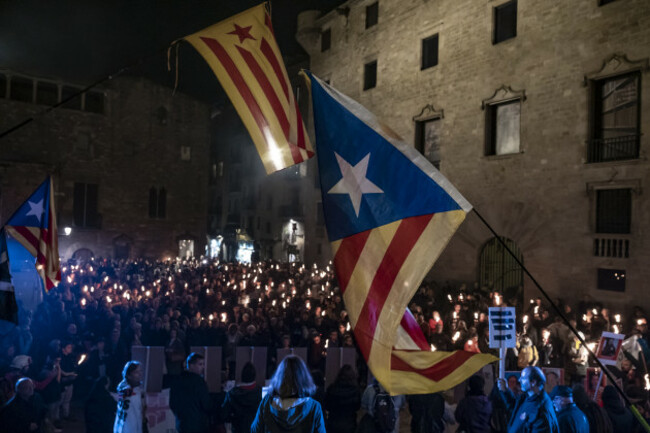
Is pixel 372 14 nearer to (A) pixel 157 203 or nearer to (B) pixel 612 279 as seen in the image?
(B) pixel 612 279

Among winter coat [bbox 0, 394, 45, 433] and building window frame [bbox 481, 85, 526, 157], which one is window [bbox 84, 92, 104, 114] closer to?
building window frame [bbox 481, 85, 526, 157]

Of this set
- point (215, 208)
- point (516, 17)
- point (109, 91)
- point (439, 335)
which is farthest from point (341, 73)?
point (215, 208)

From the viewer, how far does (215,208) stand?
55.2 m

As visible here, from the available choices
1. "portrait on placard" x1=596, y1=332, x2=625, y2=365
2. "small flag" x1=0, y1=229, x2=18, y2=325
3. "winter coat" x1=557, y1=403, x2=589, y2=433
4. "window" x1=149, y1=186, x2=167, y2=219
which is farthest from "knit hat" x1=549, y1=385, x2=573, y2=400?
"window" x1=149, y1=186, x2=167, y2=219

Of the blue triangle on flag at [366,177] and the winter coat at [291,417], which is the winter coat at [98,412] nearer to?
the winter coat at [291,417]

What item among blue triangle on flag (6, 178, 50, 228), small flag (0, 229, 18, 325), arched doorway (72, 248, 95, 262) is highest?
blue triangle on flag (6, 178, 50, 228)

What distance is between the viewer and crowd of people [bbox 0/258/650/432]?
5848 millimetres

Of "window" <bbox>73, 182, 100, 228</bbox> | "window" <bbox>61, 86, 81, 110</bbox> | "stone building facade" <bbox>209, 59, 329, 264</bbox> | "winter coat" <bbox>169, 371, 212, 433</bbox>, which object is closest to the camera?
"winter coat" <bbox>169, 371, 212, 433</bbox>

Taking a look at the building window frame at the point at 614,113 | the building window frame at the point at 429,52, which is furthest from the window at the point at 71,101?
the building window frame at the point at 614,113

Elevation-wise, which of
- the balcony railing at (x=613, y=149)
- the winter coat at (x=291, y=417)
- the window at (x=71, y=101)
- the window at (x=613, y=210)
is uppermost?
the window at (x=71, y=101)

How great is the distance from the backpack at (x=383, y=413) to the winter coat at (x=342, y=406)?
585 mm

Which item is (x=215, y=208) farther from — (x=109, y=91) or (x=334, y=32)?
(x=334, y=32)

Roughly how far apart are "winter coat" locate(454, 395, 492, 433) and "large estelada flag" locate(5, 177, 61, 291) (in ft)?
23.5

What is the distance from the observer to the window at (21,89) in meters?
31.8
